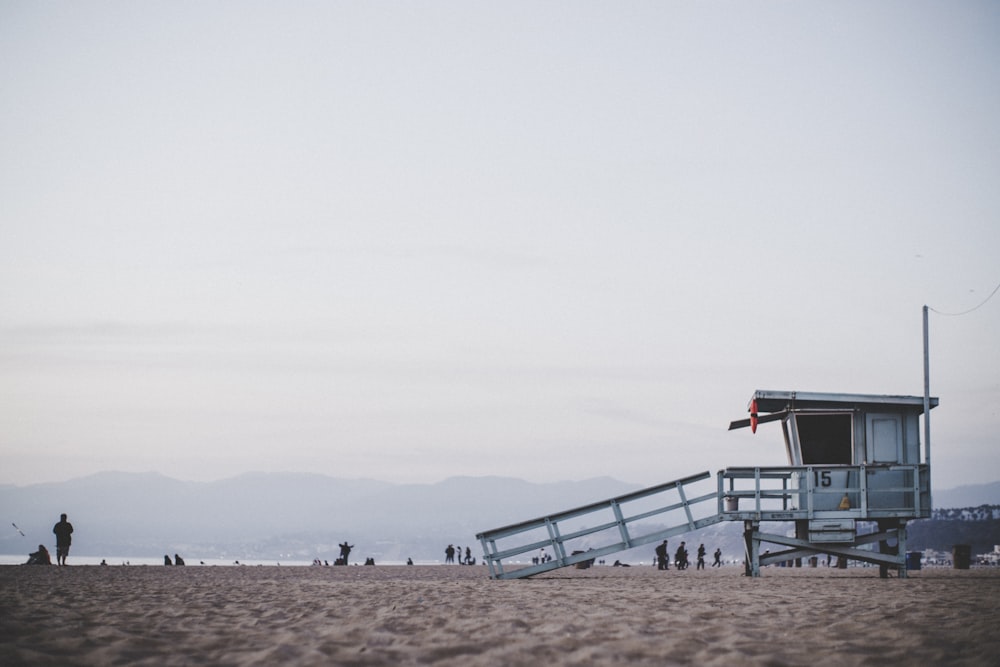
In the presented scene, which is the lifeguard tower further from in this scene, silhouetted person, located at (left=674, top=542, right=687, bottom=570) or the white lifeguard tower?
silhouetted person, located at (left=674, top=542, right=687, bottom=570)

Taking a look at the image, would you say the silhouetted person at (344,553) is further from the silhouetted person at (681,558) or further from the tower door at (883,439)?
the tower door at (883,439)

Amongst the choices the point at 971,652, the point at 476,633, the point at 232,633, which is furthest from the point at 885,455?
the point at 232,633

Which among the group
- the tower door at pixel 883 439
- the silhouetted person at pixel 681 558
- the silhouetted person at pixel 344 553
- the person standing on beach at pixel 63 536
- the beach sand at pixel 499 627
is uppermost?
the tower door at pixel 883 439

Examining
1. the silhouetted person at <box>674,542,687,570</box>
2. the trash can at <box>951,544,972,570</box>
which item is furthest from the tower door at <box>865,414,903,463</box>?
the silhouetted person at <box>674,542,687,570</box>

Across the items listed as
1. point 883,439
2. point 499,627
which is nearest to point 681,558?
point 883,439

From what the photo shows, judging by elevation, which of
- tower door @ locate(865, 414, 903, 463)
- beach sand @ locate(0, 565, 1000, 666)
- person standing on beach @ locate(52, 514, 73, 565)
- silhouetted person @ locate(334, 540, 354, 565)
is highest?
tower door @ locate(865, 414, 903, 463)

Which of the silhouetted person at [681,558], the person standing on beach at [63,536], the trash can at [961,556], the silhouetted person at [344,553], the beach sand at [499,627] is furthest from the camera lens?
the silhouetted person at [344,553]

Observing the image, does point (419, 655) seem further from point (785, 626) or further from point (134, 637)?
point (785, 626)

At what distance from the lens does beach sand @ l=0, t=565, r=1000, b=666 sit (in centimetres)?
850

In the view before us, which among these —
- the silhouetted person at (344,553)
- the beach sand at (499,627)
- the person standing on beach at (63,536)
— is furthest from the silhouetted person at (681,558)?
the beach sand at (499,627)

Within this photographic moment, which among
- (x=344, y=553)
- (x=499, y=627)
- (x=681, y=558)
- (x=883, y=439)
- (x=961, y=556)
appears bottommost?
(x=344, y=553)

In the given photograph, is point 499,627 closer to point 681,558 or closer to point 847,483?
point 847,483

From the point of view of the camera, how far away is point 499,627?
400 inches

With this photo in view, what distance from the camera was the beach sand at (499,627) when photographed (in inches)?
335
